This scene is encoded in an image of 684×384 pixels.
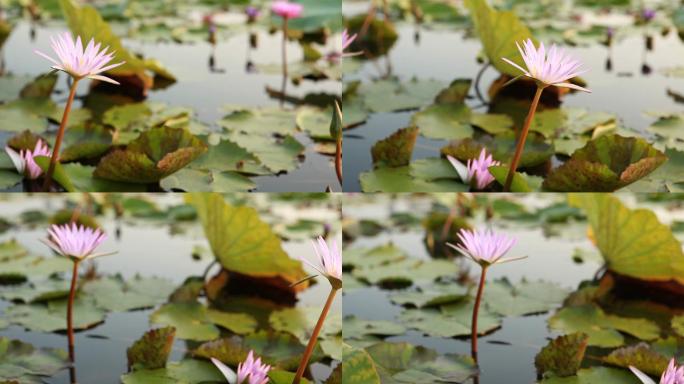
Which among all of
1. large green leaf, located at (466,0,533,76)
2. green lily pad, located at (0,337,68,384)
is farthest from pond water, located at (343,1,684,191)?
green lily pad, located at (0,337,68,384)

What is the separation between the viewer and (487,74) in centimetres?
325

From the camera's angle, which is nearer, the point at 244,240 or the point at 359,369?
the point at 359,369

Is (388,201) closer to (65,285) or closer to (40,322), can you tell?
(65,285)

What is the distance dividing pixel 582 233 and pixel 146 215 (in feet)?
5.31

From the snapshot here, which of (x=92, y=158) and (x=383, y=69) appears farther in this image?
(x=383, y=69)

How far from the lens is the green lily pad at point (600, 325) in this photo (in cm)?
181

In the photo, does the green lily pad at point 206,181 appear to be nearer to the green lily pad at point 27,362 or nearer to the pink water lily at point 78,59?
the green lily pad at point 27,362

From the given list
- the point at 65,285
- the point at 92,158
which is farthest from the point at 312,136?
the point at 65,285

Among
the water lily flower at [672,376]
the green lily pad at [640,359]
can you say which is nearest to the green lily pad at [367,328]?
the green lily pad at [640,359]

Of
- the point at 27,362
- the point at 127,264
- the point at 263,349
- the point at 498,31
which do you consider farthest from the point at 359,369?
the point at 498,31

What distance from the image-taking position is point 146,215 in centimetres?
313

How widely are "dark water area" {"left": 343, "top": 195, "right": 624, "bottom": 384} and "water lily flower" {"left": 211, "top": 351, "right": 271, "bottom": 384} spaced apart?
43 centimetres

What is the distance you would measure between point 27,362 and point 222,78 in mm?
1959

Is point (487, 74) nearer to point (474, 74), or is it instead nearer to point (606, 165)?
point (474, 74)
